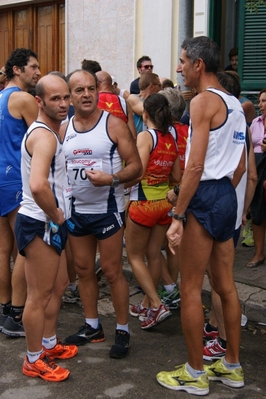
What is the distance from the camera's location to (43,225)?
3957 mm

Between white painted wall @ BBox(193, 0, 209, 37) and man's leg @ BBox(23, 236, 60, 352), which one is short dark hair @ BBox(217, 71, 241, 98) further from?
white painted wall @ BBox(193, 0, 209, 37)

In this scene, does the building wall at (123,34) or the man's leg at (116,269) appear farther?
the building wall at (123,34)

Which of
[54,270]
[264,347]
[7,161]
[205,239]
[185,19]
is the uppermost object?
[185,19]

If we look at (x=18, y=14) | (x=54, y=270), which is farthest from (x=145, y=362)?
(x=18, y=14)

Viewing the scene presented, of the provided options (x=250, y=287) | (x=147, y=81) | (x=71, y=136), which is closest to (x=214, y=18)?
(x=147, y=81)

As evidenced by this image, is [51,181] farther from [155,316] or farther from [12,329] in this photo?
[155,316]

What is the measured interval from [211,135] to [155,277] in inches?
75.8

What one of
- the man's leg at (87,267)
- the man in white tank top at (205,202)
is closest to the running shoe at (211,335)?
the man in white tank top at (205,202)

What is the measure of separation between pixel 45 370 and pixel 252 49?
20.6ft

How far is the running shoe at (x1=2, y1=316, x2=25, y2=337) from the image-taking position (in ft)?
15.6

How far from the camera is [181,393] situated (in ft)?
12.8

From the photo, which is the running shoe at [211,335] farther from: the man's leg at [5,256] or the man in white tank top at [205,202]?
the man's leg at [5,256]

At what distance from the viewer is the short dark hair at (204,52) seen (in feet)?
12.2

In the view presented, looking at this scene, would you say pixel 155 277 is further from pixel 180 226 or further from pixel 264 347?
pixel 180 226
